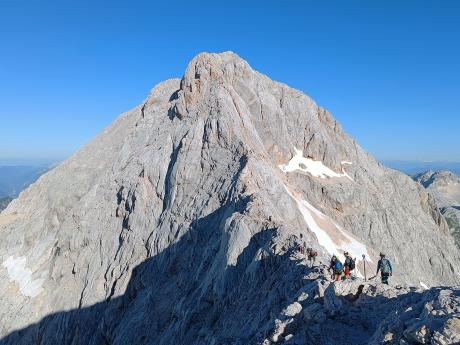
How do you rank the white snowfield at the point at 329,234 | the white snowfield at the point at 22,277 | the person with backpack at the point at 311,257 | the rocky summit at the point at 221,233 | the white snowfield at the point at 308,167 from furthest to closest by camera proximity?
the white snowfield at the point at 308,167
the white snowfield at the point at 22,277
the white snowfield at the point at 329,234
the person with backpack at the point at 311,257
the rocky summit at the point at 221,233

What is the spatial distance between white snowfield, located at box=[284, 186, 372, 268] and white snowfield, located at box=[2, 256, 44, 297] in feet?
118

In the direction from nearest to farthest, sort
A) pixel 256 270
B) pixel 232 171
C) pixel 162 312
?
1. pixel 256 270
2. pixel 162 312
3. pixel 232 171

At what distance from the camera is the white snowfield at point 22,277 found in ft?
180

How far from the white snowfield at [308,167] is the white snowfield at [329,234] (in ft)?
34.0

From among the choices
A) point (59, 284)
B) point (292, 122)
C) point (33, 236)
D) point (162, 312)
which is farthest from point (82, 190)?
point (292, 122)

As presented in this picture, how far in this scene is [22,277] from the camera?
56906 millimetres

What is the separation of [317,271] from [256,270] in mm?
6592

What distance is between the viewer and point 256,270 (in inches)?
1150

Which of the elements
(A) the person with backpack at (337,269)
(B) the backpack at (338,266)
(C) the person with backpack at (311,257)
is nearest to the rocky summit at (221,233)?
(C) the person with backpack at (311,257)

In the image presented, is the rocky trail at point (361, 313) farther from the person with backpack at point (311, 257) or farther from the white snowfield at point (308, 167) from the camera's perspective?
the white snowfield at point (308, 167)

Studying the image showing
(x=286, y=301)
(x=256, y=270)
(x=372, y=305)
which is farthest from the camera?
(x=256, y=270)

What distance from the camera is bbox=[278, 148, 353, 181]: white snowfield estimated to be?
7081 centimetres

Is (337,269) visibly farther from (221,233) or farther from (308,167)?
(308,167)

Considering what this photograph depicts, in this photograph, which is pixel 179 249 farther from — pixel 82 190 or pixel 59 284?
pixel 82 190
